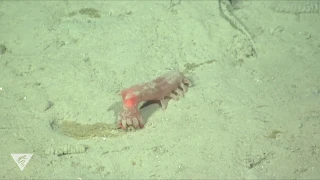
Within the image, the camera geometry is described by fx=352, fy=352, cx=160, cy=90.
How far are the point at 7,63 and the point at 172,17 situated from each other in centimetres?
236

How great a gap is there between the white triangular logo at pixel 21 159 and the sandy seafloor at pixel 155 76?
0.16 ft

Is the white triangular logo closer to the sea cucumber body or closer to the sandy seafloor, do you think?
the sandy seafloor

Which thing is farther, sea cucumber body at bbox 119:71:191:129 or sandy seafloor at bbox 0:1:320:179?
sea cucumber body at bbox 119:71:191:129

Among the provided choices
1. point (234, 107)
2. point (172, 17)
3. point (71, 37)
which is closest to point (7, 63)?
point (71, 37)

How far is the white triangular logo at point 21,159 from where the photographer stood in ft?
10.8

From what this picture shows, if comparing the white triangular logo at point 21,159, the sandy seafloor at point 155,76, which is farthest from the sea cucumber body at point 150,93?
the white triangular logo at point 21,159

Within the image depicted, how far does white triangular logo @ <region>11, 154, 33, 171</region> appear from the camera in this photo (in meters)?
3.28

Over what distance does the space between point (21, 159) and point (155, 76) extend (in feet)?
5.94

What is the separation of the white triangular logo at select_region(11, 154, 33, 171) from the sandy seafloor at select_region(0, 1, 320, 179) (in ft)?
0.16

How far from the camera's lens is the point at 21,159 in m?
3.33

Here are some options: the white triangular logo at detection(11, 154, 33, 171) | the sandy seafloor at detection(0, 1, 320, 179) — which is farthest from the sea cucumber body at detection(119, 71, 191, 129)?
the white triangular logo at detection(11, 154, 33, 171)

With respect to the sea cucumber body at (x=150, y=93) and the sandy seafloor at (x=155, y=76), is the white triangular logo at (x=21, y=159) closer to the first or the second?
the sandy seafloor at (x=155, y=76)

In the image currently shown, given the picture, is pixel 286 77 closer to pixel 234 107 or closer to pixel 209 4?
pixel 234 107

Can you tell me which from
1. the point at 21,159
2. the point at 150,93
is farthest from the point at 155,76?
the point at 21,159
